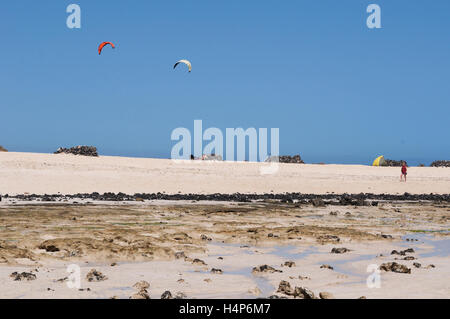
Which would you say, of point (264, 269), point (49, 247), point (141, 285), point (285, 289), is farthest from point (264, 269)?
point (49, 247)

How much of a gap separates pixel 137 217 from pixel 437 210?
1419cm

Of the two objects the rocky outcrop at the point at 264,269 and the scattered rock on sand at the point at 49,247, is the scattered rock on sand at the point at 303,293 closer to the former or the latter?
the rocky outcrop at the point at 264,269

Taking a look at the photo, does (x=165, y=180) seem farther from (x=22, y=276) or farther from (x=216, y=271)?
(x=22, y=276)

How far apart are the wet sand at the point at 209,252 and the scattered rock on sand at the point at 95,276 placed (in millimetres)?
94

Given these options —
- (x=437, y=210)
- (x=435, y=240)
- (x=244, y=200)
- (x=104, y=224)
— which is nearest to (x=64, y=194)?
(x=244, y=200)

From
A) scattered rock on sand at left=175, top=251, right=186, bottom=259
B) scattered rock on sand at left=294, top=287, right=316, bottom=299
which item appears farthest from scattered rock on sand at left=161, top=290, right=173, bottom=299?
scattered rock on sand at left=175, top=251, right=186, bottom=259

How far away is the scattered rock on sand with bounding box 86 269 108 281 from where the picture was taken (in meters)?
9.33

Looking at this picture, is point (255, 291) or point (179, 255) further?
point (179, 255)

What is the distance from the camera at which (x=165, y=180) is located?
4062cm

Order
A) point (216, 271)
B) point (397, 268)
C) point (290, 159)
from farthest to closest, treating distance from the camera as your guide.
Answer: point (290, 159)
point (216, 271)
point (397, 268)

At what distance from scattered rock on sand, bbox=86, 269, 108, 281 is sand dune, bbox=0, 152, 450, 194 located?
2281 cm

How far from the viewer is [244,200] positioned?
1151 inches

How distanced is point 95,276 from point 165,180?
1230 inches

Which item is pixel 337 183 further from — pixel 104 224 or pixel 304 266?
pixel 304 266
